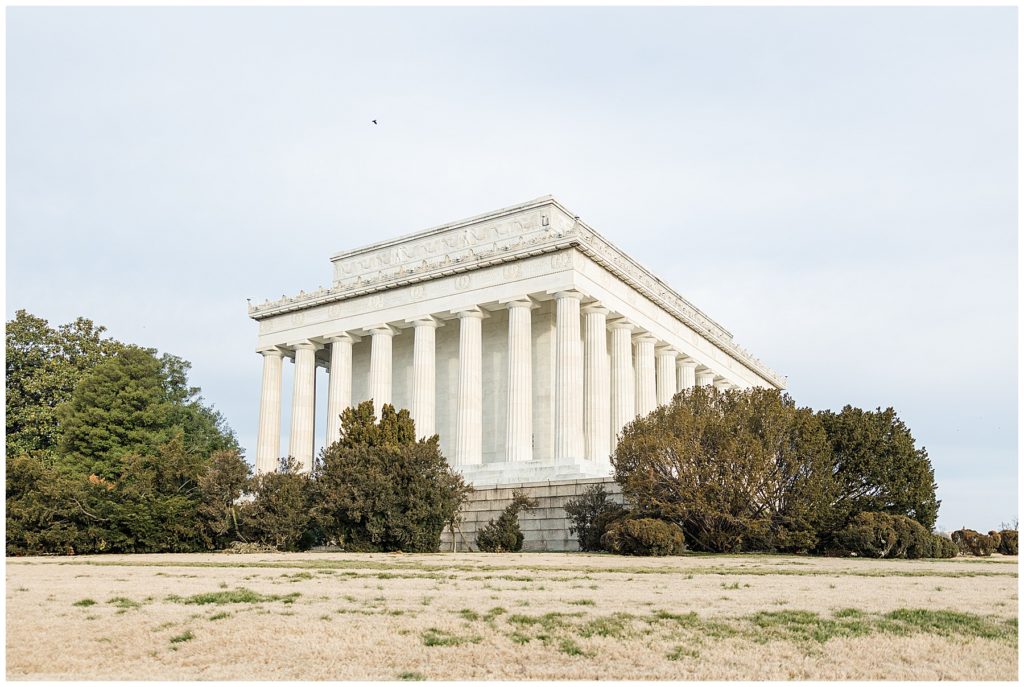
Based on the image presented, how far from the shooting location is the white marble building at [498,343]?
157 ft

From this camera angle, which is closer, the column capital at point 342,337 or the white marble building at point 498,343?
the white marble building at point 498,343

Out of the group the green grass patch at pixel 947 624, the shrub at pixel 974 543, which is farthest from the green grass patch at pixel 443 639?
the shrub at pixel 974 543

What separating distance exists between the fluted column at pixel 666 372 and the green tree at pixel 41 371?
33.8 m

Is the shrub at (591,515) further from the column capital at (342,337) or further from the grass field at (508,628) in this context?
the column capital at (342,337)

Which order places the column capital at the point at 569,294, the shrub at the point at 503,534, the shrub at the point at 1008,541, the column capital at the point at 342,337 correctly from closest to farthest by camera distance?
the shrub at the point at 503,534 → the shrub at the point at 1008,541 → the column capital at the point at 569,294 → the column capital at the point at 342,337

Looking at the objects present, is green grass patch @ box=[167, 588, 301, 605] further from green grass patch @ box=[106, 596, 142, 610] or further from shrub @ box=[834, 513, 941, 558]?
shrub @ box=[834, 513, 941, 558]

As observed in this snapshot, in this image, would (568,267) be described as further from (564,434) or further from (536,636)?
(536,636)

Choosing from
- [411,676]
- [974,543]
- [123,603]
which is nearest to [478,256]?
[974,543]

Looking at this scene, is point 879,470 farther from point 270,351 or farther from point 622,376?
point 270,351

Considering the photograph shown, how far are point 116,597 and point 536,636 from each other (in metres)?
7.41

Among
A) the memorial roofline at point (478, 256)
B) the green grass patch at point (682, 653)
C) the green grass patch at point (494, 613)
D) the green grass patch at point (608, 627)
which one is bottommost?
the green grass patch at point (682, 653)

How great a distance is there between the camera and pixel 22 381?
191ft

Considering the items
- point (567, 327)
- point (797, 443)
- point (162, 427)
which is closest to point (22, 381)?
point (162, 427)

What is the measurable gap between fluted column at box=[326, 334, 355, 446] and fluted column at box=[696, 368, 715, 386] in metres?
23.0
